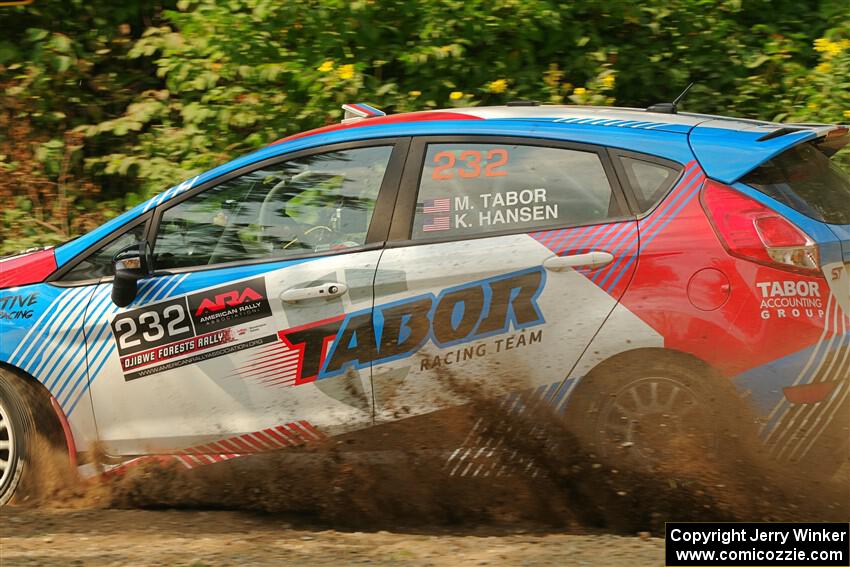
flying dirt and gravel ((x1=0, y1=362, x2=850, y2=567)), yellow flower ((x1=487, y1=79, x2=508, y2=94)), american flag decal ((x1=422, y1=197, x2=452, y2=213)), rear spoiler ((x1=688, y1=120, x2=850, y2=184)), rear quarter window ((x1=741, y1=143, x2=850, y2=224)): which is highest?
rear spoiler ((x1=688, y1=120, x2=850, y2=184))

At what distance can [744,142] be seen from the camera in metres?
3.80

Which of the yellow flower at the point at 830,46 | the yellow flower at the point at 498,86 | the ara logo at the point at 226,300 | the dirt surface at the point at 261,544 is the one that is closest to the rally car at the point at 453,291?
the ara logo at the point at 226,300

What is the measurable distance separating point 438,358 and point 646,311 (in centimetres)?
81

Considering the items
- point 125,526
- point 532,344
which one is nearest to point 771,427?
point 532,344

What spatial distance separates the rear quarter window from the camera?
3.71m

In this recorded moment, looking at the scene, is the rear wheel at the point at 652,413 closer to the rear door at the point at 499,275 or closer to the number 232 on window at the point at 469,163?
the rear door at the point at 499,275

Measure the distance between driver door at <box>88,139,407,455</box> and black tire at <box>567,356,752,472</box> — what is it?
884 mm

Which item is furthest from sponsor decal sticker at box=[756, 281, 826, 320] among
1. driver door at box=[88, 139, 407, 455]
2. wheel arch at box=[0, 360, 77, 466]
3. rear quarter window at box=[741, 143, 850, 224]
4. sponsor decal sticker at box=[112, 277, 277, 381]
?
wheel arch at box=[0, 360, 77, 466]

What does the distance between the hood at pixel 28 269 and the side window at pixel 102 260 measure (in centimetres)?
12

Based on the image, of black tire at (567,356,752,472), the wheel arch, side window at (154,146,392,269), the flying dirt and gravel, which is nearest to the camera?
the flying dirt and gravel

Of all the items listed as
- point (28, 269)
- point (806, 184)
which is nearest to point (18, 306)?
point (28, 269)

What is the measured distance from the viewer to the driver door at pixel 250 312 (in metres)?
3.99

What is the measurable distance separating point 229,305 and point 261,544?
967 mm

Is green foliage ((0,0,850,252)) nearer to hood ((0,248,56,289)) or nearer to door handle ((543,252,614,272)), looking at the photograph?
hood ((0,248,56,289))
